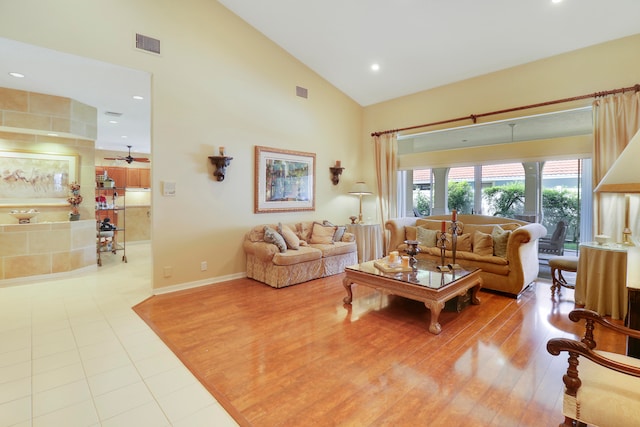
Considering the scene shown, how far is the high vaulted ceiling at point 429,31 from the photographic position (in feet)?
12.3

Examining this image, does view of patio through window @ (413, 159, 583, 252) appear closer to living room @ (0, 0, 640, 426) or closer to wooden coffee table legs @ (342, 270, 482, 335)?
living room @ (0, 0, 640, 426)

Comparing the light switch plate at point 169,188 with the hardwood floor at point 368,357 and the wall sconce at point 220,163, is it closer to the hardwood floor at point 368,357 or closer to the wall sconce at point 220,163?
the wall sconce at point 220,163

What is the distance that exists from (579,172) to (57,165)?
325 inches

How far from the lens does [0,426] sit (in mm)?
1771

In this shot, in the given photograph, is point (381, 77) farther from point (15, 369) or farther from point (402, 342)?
point (15, 369)

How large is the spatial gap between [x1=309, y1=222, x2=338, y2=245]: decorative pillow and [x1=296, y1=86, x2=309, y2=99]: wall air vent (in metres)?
2.40

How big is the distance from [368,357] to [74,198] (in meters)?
5.59

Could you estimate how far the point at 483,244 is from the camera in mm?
4371

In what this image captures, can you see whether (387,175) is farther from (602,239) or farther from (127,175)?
(127,175)

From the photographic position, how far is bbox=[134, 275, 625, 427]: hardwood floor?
6.28 feet

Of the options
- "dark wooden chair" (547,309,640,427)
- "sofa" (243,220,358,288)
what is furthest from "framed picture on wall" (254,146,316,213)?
"dark wooden chair" (547,309,640,427)

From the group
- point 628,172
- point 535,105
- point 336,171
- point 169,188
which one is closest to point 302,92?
point 336,171

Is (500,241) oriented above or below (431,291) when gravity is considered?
above

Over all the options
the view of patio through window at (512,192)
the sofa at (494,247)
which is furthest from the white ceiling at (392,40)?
the sofa at (494,247)
